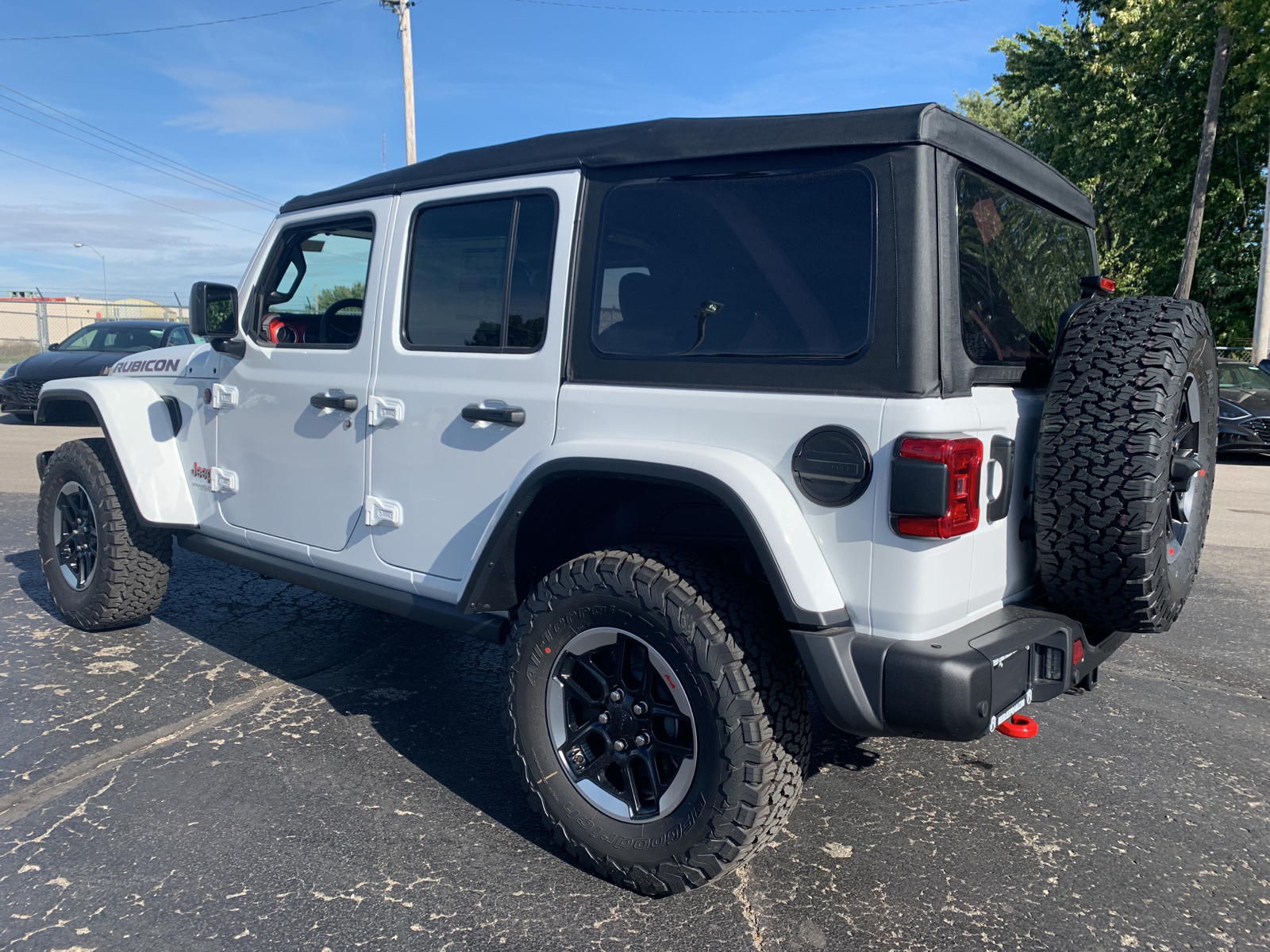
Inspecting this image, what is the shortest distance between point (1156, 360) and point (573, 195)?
5.41 ft

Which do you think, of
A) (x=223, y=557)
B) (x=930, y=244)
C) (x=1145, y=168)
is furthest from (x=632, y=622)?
(x=1145, y=168)

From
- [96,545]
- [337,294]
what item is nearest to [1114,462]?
[337,294]

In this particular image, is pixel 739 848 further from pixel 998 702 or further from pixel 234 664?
pixel 234 664

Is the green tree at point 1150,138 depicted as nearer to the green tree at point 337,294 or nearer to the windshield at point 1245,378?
the windshield at point 1245,378

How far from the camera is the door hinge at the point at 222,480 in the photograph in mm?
3883

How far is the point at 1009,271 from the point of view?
2.73 metres

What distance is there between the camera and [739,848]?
2.31 m

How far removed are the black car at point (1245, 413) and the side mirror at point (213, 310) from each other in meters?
12.9

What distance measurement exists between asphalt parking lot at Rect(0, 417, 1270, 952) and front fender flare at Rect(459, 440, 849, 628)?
2.87 ft

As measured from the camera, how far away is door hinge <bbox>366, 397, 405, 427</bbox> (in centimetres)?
314

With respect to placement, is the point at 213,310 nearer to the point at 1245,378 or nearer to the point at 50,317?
the point at 1245,378

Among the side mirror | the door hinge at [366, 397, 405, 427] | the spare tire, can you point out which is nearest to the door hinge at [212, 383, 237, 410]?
the side mirror

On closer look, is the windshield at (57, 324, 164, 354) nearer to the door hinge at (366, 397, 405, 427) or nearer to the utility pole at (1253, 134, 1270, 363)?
the door hinge at (366, 397, 405, 427)

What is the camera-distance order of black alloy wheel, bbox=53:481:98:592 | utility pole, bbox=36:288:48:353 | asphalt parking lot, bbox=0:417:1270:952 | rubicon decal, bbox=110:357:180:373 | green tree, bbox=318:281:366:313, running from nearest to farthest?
asphalt parking lot, bbox=0:417:1270:952 → green tree, bbox=318:281:366:313 → rubicon decal, bbox=110:357:180:373 → black alloy wheel, bbox=53:481:98:592 → utility pole, bbox=36:288:48:353
